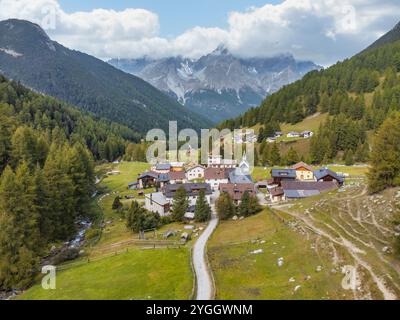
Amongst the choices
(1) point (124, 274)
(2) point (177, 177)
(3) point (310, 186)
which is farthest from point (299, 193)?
(1) point (124, 274)

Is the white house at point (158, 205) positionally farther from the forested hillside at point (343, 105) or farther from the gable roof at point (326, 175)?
the forested hillside at point (343, 105)

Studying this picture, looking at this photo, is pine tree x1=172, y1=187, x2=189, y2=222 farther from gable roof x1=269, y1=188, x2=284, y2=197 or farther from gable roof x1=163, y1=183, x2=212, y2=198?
gable roof x1=269, y1=188, x2=284, y2=197

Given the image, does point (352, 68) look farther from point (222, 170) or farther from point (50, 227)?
point (50, 227)

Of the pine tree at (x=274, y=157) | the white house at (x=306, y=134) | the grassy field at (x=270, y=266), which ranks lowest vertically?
the grassy field at (x=270, y=266)

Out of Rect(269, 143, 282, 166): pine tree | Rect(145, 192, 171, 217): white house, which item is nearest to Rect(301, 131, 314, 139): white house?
Rect(269, 143, 282, 166): pine tree

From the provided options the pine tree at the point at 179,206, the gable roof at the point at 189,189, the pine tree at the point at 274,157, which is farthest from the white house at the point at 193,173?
the pine tree at the point at 179,206
